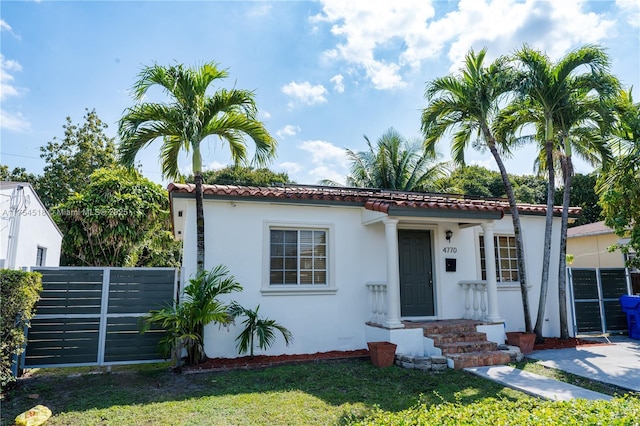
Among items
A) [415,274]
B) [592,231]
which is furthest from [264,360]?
[592,231]

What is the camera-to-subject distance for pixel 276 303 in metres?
8.45

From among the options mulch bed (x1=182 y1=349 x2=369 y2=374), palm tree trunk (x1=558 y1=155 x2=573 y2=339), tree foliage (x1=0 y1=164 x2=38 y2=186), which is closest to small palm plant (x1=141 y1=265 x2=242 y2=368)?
mulch bed (x1=182 y1=349 x2=369 y2=374)

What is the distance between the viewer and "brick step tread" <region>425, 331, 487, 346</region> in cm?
809

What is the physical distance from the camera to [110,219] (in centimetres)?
1619

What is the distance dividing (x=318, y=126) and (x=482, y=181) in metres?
20.3

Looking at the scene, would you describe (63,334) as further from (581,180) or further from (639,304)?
(581,180)

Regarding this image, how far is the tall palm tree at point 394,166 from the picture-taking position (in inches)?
904

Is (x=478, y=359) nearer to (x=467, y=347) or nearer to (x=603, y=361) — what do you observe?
(x=467, y=347)

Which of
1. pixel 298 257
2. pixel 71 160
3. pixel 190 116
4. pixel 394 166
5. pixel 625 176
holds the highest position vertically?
pixel 71 160

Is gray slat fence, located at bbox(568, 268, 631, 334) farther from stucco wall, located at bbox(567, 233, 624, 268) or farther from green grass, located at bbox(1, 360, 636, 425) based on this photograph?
stucco wall, located at bbox(567, 233, 624, 268)

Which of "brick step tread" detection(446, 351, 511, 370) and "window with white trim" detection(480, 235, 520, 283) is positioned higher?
"window with white trim" detection(480, 235, 520, 283)

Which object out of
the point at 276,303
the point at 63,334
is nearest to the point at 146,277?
the point at 63,334

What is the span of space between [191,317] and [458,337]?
18.2 ft

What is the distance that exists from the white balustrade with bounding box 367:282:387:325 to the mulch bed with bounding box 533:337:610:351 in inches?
149
